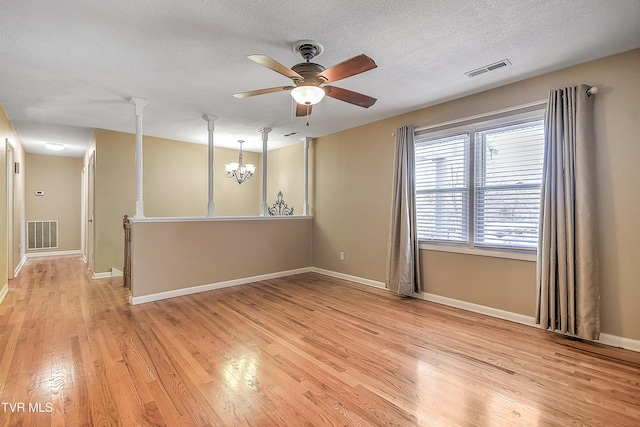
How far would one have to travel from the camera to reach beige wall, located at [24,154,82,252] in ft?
23.9

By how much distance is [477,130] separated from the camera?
3676mm

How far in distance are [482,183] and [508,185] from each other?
0.95ft

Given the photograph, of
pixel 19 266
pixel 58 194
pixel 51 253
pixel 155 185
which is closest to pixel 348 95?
pixel 155 185

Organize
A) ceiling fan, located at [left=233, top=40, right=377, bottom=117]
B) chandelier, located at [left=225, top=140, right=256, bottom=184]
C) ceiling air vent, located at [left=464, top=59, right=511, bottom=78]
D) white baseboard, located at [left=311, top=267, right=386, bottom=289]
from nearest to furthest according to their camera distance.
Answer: ceiling fan, located at [left=233, top=40, right=377, bottom=117] < ceiling air vent, located at [left=464, top=59, right=511, bottom=78] < white baseboard, located at [left=311, top=267, right=386, bottom=289] < chandelier, located at [left=225, top=140, right=256, bottom=184]

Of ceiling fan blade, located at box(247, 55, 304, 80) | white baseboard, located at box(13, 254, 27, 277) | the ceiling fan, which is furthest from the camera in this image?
white baseboard, located at box(13, 254, 27, 277)

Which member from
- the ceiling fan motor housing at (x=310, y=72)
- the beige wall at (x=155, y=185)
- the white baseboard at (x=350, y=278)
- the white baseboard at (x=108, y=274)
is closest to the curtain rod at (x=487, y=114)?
the ceiling fan motor housing at (x=310, y=72)

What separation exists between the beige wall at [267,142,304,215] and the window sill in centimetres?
303

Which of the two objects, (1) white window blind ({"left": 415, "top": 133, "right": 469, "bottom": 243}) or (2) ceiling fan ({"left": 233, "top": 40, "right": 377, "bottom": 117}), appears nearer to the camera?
(2) ceiling fan ({"left": 233, "top": 40, "right": 377, "bottom": 117})

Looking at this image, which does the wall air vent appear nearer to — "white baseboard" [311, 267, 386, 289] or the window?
"white baseboard" [311, 267, 386, 289]

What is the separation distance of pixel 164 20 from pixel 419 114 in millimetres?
3210

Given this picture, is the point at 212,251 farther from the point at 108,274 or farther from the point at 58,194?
the point at 58,194

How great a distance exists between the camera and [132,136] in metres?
5.63

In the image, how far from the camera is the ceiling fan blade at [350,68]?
215 cm

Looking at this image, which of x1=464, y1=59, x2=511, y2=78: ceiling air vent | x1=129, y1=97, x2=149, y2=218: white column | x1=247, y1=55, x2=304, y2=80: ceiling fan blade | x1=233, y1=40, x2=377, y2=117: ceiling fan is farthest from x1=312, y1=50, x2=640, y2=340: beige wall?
x1=129, y1=97, x2=149, y2=218: white column
